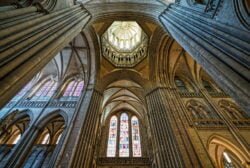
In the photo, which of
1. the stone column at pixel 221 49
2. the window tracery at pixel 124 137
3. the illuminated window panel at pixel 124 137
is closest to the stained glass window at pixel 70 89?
the window tracery at pixel 124 137

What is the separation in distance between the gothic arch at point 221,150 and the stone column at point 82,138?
5868 millimetres

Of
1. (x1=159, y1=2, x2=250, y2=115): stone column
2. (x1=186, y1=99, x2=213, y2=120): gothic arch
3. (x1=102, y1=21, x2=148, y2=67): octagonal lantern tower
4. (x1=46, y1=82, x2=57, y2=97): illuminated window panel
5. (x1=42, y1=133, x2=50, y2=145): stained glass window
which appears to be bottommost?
(x1=159, y1=2, x2=250, y2=115): stone column

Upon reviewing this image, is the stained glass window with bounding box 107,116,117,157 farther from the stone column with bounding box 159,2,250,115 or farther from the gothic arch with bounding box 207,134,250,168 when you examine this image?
the stone column with bounding box 159,2,250,115

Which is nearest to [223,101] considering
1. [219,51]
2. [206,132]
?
[206,132]

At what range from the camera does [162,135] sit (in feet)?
27.0

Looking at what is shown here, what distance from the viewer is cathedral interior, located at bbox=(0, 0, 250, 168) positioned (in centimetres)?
381

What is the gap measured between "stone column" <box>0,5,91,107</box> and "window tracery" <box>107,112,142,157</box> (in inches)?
420

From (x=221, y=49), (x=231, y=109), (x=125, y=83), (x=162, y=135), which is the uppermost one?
(x=125, y=83)

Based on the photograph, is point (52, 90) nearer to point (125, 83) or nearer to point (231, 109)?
point (125, 83)

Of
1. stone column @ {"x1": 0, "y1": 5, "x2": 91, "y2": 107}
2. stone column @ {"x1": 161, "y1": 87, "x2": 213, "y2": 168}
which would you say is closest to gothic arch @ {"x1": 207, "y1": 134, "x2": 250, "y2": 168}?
stone column @ {"x1": 161, "y1": 87, "x2": 213, "y2": 168}

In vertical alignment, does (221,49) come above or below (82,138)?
below

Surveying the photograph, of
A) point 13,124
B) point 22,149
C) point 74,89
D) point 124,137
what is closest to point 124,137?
point 124,137

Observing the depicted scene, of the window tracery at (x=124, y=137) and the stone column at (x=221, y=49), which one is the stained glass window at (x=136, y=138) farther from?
the stone column at (x=221, y=49)

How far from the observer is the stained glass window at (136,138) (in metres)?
13.6
